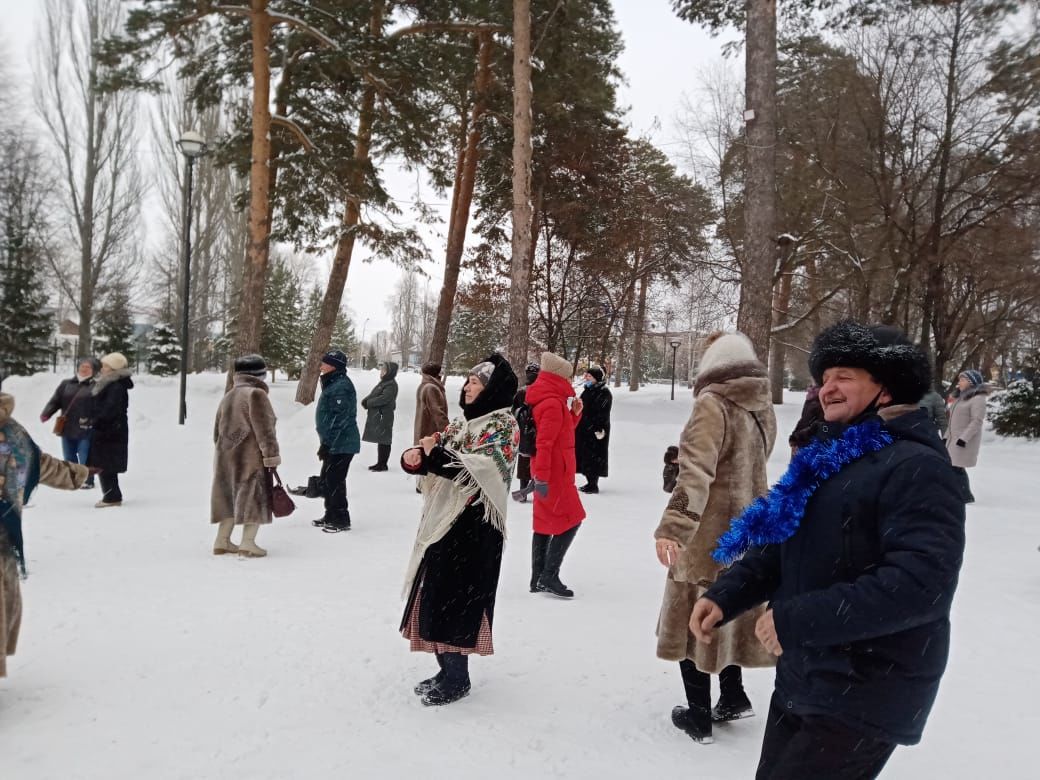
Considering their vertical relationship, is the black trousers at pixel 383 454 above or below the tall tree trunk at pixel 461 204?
below

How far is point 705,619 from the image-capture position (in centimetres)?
200

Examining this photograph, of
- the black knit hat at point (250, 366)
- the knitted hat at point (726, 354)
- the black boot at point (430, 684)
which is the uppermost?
the knitted hat at point (726, 354)

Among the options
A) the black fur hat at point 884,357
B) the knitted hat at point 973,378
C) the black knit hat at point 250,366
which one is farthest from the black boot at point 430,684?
the knitted hat at point 973,378

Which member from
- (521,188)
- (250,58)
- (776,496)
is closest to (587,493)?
(521,188)

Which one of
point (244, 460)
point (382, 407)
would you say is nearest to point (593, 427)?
point (382, 407)

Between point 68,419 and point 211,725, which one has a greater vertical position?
point 68,419

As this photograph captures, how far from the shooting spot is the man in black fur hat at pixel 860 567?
5.30ft

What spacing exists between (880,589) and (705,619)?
0.54 meters

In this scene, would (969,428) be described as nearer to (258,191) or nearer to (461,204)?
(461,204)

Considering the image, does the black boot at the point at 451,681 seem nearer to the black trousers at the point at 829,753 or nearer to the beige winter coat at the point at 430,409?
the black trousers at the point at 829,753

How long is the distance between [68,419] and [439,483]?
25.8 feet

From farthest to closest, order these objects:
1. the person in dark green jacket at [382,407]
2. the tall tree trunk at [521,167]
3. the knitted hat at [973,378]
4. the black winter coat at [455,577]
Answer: the tall tree trunk at [521,167], the person in dark green jacket at [382,407], the knitted hat at [973,378], the black winter coat at [455,577]

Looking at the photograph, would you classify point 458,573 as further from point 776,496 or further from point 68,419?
point 68,419

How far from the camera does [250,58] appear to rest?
609 inches
